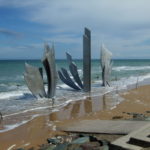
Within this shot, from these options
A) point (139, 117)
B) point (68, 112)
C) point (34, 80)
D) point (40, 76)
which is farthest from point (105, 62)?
point (139, 117)

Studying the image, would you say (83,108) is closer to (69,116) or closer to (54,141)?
(69,116)

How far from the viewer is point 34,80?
17516 mm

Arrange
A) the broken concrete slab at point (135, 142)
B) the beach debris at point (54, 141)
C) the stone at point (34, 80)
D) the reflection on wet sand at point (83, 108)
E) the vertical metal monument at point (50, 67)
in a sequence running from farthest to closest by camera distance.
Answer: the vertical metal monument at point (50, 67), the stone at point (34, 80), the reflection on wet sand at point (83, 108), the beach debris at point (54, 141), the broken concrete slab at point (135, 142)

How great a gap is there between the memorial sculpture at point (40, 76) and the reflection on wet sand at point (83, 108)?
2392mm

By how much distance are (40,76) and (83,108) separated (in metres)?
3.98

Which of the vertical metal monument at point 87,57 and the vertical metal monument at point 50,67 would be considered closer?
the vertical metal monument at point 50,67

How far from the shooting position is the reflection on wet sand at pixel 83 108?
42.4ft

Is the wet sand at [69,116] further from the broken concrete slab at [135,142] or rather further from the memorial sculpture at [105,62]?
the memorial sculpture at [105,62]

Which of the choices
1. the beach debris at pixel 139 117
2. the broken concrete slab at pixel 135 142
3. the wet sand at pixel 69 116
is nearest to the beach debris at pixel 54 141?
the wet sand at pixel 69 116

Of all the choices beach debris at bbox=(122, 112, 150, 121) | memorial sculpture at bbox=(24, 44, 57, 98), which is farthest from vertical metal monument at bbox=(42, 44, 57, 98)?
beach debris at bbox=(122, 112, 150, 121)

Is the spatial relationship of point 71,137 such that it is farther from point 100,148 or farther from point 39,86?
point 39,86

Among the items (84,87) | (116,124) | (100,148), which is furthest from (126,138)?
(84,87)

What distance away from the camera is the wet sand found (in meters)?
9.44

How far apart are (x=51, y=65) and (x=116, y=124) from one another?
8958 mm
